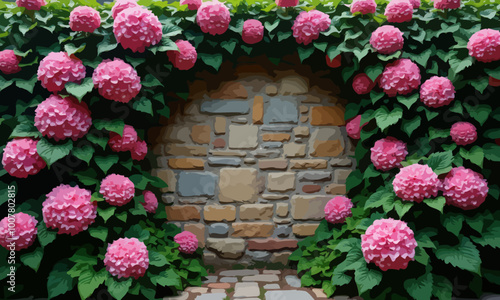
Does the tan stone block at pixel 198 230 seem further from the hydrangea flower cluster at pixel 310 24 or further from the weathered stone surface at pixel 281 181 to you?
the hydrangea flower cluster at pixel 310 24

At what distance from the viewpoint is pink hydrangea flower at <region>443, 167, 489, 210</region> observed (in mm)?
1959

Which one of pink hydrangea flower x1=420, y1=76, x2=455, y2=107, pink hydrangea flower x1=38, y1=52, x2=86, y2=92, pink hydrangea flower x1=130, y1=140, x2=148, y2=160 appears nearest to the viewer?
pink hydrangea flower x1=38, y1=52, x2=86, y2=92

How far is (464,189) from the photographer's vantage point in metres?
1.95

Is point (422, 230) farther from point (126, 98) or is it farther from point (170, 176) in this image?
point (126, 98)

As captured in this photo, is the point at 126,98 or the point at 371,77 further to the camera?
the point at 371,77

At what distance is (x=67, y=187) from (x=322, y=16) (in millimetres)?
1950

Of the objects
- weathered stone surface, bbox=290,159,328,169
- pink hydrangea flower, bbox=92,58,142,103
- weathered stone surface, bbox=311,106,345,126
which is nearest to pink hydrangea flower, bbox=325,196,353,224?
weathered stone surface, bbox=290,159,328,169

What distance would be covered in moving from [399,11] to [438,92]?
584 mm

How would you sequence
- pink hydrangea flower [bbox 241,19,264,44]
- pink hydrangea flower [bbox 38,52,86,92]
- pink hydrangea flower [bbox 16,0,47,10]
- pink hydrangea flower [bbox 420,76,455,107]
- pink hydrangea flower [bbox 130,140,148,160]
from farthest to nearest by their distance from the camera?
pink hydrangea flower [bbox 241,19,264,44], pink hydrangea flower [bbox 130,140,148,160], pink hydrangea flower [bbox 420,76,455,107], pink hydrangea flower [bbox 16,0,47,10], pink hydrangea flower [bbox 38,52,86,92]

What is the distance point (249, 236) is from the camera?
2.54m

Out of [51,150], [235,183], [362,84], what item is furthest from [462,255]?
[51,150]

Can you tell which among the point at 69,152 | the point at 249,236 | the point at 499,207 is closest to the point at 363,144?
the point at 499,207

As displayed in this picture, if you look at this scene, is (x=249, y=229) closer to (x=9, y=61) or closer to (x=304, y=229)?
(x=304, y=229)

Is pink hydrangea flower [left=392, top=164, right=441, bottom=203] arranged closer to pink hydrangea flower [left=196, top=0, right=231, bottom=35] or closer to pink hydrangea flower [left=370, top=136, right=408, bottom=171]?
pink hydrangea flower [left=370, top=136, right=408, bottom=171]
